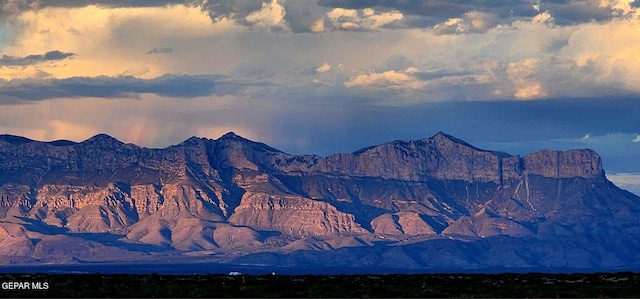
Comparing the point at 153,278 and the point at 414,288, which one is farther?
the point at 153,278

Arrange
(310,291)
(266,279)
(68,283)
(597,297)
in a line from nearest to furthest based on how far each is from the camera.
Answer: (597,297) → (310,291) → (68,283) → (266,279)

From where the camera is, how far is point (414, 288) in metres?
104

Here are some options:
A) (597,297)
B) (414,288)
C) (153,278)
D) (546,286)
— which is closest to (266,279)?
(153,278)

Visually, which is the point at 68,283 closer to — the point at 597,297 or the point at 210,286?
the point at 210,286

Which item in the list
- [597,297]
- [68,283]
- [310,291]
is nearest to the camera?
[597,297]

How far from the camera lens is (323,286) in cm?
10519

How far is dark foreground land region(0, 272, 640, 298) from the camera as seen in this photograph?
98.9 meters

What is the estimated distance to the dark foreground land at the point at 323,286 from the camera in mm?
98938

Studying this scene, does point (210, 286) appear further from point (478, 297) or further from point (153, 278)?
point (478, 297)

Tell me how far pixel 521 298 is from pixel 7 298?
131 ft

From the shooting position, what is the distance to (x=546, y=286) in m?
105

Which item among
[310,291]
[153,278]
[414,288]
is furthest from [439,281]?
[153,278]

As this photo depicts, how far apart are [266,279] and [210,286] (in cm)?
1229

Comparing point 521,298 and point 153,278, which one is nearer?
point 521,298
